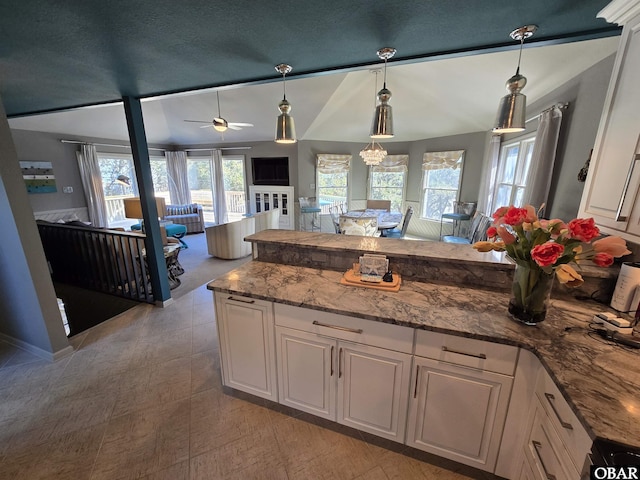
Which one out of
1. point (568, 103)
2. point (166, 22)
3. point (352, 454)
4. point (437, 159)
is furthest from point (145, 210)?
point (437, 159)

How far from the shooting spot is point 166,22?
1.38 metres

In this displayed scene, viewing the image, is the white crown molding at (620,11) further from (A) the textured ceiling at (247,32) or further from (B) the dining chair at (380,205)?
(B) the dining chair at (380,205)

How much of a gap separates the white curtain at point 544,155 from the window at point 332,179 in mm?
4070

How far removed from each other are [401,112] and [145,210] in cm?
461

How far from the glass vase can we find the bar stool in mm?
5112

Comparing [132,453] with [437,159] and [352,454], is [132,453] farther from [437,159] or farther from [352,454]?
[437,159]

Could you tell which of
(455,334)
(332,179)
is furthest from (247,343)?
(332,179)

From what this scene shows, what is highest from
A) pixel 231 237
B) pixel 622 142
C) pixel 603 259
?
pixel 622 142

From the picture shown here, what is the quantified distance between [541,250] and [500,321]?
42cm

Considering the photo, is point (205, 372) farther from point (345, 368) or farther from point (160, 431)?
point (345, 368)

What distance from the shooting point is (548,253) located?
991 millimetres

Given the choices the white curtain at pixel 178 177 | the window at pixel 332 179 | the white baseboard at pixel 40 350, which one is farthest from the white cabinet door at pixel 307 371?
the white curtain at pixel 178 177

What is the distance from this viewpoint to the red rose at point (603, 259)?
1.03m

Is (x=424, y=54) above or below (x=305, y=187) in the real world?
above
